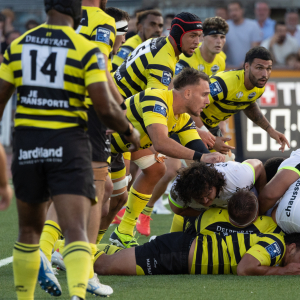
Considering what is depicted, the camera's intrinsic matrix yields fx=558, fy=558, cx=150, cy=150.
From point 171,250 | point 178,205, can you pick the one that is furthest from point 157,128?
point 171,250

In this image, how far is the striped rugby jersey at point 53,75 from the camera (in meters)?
2.83

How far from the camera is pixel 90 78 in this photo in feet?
9.19

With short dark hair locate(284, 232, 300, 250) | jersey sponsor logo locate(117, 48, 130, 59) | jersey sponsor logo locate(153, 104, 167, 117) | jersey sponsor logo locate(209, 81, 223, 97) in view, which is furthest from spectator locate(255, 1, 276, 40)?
short dark hair locate(284, 232, 300, 250)

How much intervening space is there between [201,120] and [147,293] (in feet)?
10.4

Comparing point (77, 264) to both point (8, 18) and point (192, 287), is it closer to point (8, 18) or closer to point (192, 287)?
point (192, 287)

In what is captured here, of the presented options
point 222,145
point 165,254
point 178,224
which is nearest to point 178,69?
point 222,145

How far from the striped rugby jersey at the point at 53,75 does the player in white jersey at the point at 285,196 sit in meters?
1.94

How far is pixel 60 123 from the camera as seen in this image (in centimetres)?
285

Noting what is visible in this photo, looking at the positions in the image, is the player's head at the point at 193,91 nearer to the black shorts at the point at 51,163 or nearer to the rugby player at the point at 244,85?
the rugby player at the point at 244,85

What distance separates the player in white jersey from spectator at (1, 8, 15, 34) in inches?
Result: 405

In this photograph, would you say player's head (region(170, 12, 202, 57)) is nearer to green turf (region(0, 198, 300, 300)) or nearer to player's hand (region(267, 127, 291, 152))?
player's hand (region(267, 127, 291, 152))

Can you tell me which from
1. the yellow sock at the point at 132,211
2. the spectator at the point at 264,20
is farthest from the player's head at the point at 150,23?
the spectator at the point at 264,20

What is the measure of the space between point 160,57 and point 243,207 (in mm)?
2138

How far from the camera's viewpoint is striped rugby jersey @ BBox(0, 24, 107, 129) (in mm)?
2828
